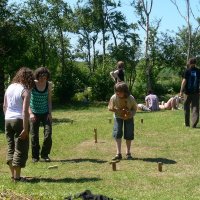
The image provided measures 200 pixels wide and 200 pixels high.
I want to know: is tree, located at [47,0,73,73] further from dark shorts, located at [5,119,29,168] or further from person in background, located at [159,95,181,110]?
dark shorts, located at [5,119,29,168]

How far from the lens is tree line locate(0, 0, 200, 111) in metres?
32.9

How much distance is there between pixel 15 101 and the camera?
25.7ft

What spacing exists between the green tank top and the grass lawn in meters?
1.08

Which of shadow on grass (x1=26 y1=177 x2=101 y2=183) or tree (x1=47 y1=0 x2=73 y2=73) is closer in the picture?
shadow on grass (x1=26 y1=177 x2=101 y2=183)

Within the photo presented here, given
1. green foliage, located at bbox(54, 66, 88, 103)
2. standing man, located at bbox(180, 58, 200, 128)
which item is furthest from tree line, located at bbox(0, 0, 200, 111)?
standing man, located at bbox(180, 58, 200, 128)

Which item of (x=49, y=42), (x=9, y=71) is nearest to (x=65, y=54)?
(x=49, y=42)

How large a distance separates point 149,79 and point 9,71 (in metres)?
12.5

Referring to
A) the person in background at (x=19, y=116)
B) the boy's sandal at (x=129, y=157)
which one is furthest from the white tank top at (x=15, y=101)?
the boy's sandal at (x=129, y=157)

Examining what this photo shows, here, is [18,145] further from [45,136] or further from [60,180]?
[45,136]

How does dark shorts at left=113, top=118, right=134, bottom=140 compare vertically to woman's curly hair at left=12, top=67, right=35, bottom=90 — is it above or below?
below

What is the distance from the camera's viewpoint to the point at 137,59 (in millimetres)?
39188

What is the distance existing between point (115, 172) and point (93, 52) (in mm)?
31197

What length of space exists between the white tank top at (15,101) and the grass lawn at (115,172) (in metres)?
1.10

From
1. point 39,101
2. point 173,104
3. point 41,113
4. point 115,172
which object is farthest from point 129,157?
point 173,104
